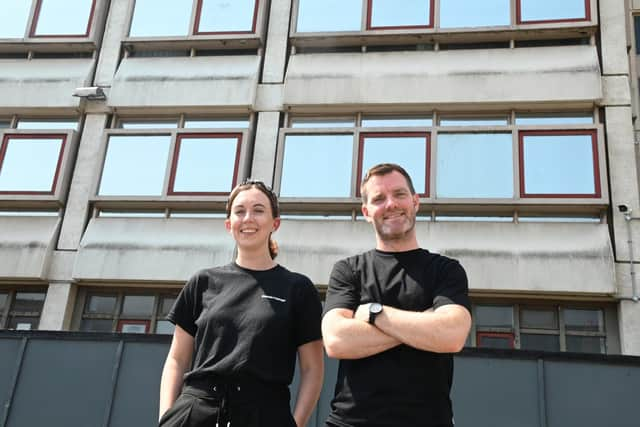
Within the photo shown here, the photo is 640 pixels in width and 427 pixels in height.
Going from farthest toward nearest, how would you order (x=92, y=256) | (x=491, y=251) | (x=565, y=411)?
(x=92, y=256)
(x=491, y=251)
(x=565, y=411)

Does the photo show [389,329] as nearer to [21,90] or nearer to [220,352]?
[220,352]

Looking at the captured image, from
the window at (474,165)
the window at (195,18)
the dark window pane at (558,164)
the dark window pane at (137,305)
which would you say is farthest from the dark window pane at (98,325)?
the dark window pane at (558,164)

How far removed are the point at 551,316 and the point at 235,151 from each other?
6699 millimetres

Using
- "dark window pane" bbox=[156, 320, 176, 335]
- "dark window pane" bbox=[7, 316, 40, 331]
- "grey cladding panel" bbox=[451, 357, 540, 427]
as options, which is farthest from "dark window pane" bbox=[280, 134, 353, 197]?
"dark window pane" bbox=[7, 316, 40, 331]

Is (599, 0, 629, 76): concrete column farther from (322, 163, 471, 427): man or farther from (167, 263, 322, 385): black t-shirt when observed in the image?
(167, 263, 322, 385): black t-shirt

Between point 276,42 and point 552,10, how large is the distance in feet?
18.5

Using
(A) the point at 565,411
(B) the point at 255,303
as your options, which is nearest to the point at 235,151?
(A) the point at 565,411

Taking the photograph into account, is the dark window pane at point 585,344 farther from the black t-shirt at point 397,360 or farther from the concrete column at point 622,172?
the black t-shirt at point 397,360

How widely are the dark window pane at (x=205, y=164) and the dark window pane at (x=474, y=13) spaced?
198 inches

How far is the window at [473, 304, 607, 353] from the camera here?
9.75 m

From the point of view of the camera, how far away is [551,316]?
32.8ft

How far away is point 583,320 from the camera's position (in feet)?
32.4

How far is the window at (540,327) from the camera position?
975 centimetres

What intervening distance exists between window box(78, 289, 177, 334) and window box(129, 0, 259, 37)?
18.9ft
